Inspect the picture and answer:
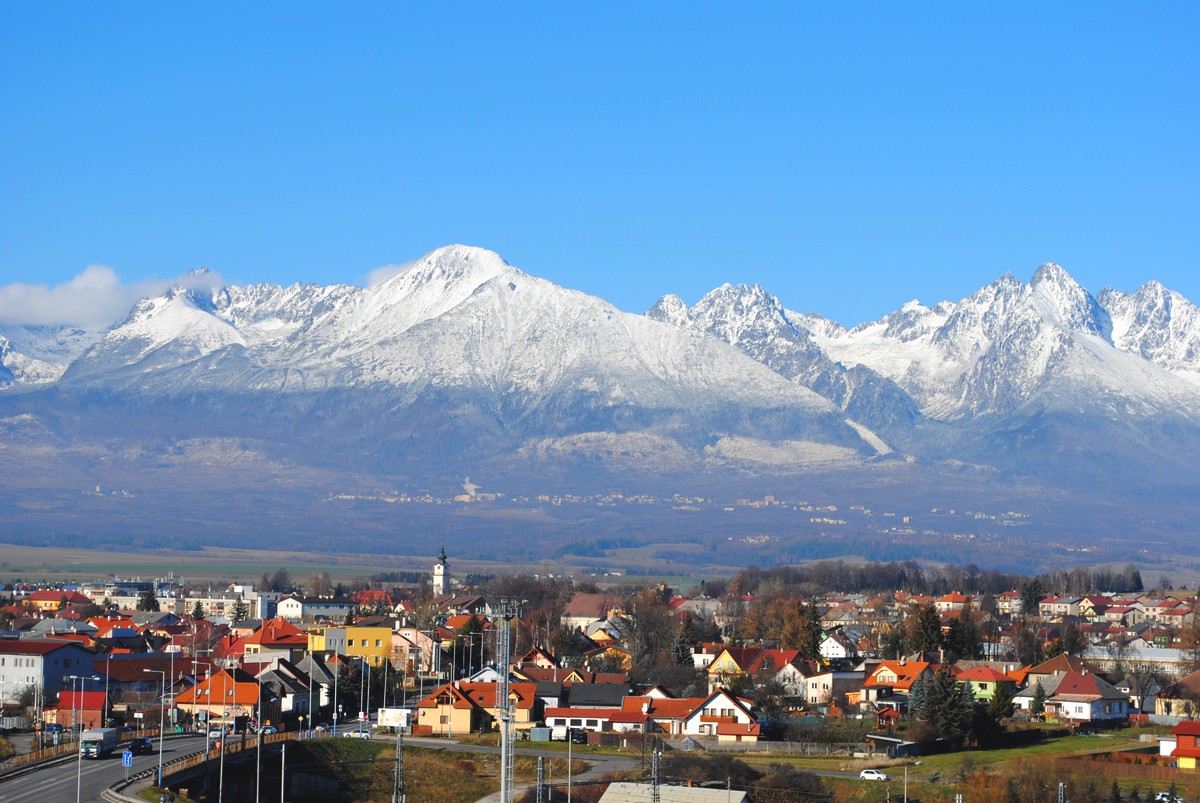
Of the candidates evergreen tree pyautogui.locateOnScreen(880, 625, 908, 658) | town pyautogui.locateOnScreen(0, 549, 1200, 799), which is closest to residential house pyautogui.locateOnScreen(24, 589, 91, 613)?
town pyautogui.locateOnScreen(0, 549, 1200, 799)

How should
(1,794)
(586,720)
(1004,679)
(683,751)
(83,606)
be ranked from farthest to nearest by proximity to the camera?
(83,606) → (1004,679) → (586,720) → (683,751) → (1,794)

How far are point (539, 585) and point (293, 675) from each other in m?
60.7

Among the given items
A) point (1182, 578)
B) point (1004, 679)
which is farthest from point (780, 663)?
point (1182, 578)

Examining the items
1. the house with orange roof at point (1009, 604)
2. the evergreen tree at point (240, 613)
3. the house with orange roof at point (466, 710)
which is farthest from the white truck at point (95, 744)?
the house with orange roof at point (1009, 604)

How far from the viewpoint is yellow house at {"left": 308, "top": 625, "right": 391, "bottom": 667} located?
76.3 m

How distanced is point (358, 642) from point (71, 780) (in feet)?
115

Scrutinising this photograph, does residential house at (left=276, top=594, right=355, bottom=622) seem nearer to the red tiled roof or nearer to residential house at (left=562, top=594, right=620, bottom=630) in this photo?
residential house at (left=562, top=594, right=620, bottom=630)

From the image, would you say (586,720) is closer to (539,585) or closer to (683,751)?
(683,751)

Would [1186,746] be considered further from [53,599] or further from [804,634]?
[53,599]

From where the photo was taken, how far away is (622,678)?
2527 inches

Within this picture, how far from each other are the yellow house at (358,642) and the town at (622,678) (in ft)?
0.27

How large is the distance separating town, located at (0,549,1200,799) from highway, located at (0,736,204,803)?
118 centimetres

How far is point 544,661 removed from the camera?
2788 inches

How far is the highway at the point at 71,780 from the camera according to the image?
39.5m
